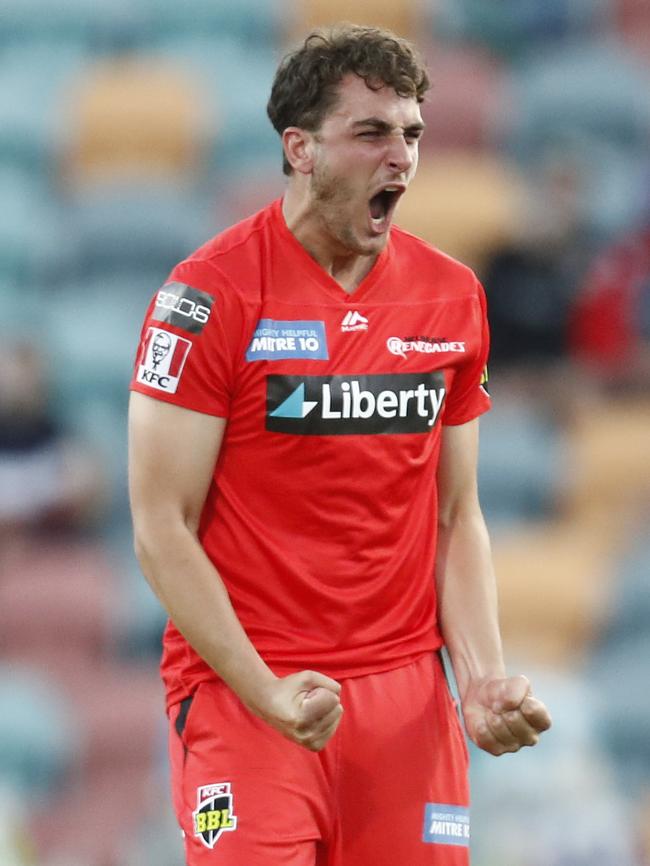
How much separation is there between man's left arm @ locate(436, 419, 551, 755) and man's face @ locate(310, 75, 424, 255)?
0.49 meters

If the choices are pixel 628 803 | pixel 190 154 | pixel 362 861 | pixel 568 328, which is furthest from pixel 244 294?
pixel 190 154

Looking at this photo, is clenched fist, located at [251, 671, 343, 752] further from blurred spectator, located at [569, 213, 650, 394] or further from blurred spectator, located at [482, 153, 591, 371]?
blurred spectator, located at [569, 213, 650, 394]

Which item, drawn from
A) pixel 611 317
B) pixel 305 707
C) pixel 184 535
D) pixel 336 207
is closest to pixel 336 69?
pixel 336 207

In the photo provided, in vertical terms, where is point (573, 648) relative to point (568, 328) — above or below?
below

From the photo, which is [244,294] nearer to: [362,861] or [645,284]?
[362,861]

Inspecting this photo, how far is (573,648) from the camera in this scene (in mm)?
7230

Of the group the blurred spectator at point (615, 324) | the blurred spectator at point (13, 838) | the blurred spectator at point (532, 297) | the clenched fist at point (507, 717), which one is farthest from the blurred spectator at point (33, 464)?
the clenched fist at point (507, 717)

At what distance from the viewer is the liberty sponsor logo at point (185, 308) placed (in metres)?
3.46

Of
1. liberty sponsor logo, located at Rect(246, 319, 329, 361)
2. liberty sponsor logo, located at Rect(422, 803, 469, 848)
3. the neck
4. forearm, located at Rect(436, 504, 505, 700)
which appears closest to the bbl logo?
liberty sponsor logo, located at Rect(422, 803, 469, 848)

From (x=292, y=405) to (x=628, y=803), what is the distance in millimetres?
3650

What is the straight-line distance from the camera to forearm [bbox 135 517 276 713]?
3449 millimetres

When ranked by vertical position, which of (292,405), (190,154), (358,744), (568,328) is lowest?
(358,744)

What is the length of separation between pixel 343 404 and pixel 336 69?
25.5 inches

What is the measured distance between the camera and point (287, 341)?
3525mm
